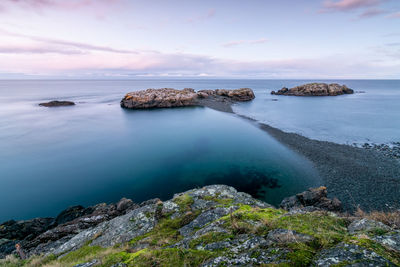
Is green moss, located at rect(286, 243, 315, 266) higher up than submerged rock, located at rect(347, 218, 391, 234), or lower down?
higher up

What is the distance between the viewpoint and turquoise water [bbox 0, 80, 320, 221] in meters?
19.4

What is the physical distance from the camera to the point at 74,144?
3341 cm

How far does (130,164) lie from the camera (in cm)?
2570

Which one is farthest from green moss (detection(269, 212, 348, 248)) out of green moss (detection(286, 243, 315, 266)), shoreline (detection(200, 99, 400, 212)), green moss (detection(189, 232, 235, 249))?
shoreline (detection(200, 99, 400, 212))

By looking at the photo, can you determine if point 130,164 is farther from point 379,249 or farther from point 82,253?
point 379,249

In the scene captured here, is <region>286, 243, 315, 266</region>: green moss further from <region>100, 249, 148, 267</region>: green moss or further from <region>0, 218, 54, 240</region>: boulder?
<region>0, 218, 54, 240</region>: boulder

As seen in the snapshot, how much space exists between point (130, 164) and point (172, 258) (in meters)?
23.3

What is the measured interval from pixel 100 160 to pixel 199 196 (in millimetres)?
21748

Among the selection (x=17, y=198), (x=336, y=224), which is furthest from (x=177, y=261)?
(x=17, y=198)

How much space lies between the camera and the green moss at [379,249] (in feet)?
10.7

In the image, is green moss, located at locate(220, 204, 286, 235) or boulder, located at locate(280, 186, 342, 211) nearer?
green moss, located at locate(220, 204, 286, 235)

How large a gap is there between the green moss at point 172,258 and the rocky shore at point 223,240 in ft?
0.07

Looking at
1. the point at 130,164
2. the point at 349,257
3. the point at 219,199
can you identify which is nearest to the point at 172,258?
the point at 349,257

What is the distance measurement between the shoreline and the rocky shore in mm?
10729
